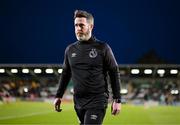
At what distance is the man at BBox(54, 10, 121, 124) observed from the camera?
548cm

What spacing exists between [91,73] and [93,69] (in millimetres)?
56

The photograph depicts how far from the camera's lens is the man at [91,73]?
5.48 meters

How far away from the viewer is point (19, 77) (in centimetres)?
3953

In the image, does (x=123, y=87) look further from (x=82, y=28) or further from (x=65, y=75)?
(x=82, y=28)

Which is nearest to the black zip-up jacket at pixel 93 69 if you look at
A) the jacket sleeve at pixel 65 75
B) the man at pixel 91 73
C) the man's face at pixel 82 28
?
the man at pixel 91 73

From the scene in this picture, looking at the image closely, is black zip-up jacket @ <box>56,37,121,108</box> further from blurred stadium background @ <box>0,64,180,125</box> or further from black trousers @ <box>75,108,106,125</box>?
blurred stadium background @ <box>0,64,180,125</box>

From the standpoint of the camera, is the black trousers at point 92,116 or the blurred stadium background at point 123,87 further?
the blurred stadium background at point 123,87

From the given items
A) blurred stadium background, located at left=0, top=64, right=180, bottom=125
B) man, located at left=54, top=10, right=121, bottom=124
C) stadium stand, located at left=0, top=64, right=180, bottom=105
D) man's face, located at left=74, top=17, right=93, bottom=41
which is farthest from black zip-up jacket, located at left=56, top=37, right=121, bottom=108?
stadium stand, located at left=0, top=64, right=180, bottom=105

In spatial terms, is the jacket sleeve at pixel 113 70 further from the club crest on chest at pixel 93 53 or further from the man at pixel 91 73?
the club crest on chest at pixel 93 53

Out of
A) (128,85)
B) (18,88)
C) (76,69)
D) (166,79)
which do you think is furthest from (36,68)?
(76,69)

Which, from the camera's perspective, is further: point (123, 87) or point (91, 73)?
point (123, 87)

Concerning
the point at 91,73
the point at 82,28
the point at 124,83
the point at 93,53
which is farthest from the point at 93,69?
the point at 124,83

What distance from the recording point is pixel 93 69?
5535mm

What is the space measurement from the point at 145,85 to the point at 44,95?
27.6 feet
